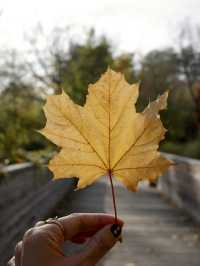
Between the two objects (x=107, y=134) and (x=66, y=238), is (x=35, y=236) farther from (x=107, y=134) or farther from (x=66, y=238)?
(x=107, y=134)

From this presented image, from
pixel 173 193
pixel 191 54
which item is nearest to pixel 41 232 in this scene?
pixel 173 193

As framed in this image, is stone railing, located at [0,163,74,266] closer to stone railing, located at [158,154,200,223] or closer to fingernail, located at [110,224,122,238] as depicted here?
stone railing, located at [158,154,200,223]

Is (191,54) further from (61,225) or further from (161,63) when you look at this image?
(61,225)

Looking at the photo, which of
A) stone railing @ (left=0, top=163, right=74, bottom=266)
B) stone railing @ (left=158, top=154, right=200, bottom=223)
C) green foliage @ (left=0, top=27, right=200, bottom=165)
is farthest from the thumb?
green foliage @ (left=0, top=27, right=200, bottom=165)

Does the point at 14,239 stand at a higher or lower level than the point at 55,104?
lower

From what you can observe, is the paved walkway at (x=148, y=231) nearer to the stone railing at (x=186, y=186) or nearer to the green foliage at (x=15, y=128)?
the stone railing at (x=186, y=186)
